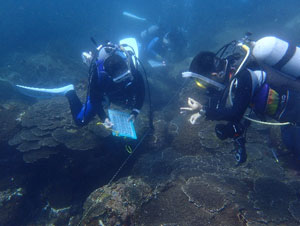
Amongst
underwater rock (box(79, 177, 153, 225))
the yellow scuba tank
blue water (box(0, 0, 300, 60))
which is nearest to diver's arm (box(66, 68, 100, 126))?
underwater rock (box(79, 177, 153, 225))

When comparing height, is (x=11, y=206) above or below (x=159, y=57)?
below

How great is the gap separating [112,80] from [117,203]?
2.61 metres

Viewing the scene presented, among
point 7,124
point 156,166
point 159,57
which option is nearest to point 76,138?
point 156,166

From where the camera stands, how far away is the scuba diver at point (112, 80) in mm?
4223

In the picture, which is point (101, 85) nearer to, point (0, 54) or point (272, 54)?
point (272, 54)

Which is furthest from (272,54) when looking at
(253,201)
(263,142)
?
(263,142)

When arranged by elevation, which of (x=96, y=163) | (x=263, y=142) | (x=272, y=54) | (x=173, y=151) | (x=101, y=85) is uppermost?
(x=272, y=54)

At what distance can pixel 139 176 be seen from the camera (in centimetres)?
516

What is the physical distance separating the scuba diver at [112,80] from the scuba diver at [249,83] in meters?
1.63

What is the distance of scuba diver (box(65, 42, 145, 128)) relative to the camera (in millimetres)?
4223

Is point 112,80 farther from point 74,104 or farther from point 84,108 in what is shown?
point 74,104

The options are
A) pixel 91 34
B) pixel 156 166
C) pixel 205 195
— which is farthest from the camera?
pixel 91 34

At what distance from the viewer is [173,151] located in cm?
622

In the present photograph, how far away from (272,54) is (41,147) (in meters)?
6.35
